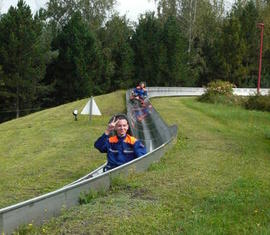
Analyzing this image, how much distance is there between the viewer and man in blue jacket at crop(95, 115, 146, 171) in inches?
365

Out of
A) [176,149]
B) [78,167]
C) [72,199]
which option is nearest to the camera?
[72,199]

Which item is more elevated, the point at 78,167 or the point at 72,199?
the point at 72,199

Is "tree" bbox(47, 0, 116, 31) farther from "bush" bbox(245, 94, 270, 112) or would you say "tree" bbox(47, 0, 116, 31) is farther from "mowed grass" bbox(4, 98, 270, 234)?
"mowed grass" bbox(4, 98, 270, 234)

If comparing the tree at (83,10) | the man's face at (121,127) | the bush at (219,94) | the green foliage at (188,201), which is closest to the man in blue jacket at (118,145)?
the man's face at (121,127)

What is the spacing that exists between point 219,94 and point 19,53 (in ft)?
79.3

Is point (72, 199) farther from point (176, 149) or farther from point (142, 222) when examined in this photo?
point (176, 149)

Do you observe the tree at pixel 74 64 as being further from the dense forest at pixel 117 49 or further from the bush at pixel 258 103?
the bush at pixel 258 103

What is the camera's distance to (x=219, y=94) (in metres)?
36.1

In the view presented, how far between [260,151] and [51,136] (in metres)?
9.70

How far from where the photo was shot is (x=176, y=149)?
13.9 meters

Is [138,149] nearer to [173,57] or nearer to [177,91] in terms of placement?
[177,91]

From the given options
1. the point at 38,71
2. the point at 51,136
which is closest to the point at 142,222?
the point at 51,136

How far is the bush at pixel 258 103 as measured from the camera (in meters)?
32.5

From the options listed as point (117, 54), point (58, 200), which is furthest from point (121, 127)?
point (117, 54)
